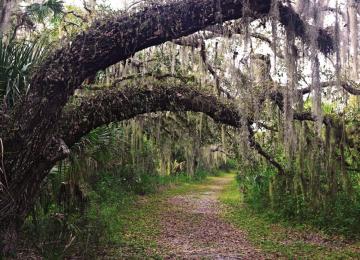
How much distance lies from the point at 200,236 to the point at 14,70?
17.8ft

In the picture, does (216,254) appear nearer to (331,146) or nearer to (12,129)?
(331,146)

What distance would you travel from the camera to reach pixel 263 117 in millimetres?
7852

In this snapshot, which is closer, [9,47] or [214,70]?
[9,47]

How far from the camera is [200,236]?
8.80 meters

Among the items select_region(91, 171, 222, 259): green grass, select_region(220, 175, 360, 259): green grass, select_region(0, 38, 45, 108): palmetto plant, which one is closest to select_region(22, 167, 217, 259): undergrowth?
select_region(91, 171, 222, 259): green grass

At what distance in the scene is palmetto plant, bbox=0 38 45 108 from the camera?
15.6ft

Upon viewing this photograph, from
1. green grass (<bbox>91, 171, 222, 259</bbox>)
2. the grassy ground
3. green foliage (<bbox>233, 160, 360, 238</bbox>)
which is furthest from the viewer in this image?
green foliage (<bbox>233, 160, 360, 238</bbox>)

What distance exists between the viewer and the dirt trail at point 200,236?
7.10 metres

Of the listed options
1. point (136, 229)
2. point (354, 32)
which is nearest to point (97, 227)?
point (136, 229)

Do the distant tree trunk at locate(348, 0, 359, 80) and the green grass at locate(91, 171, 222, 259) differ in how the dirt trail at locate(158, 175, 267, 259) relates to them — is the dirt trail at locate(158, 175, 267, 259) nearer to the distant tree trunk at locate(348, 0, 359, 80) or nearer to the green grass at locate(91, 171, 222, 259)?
the green grass at locate(91, 171, 222, 259)

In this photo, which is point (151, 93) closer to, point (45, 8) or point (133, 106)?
point (133, 106)

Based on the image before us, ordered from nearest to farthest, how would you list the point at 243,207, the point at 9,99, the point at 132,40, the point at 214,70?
the point at 132,40, the point at 9,99, the point at 214,70, the point at 243,207

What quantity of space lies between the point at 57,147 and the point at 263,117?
4580 mm

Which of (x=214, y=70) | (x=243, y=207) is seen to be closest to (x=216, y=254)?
(x=214, y=70)
